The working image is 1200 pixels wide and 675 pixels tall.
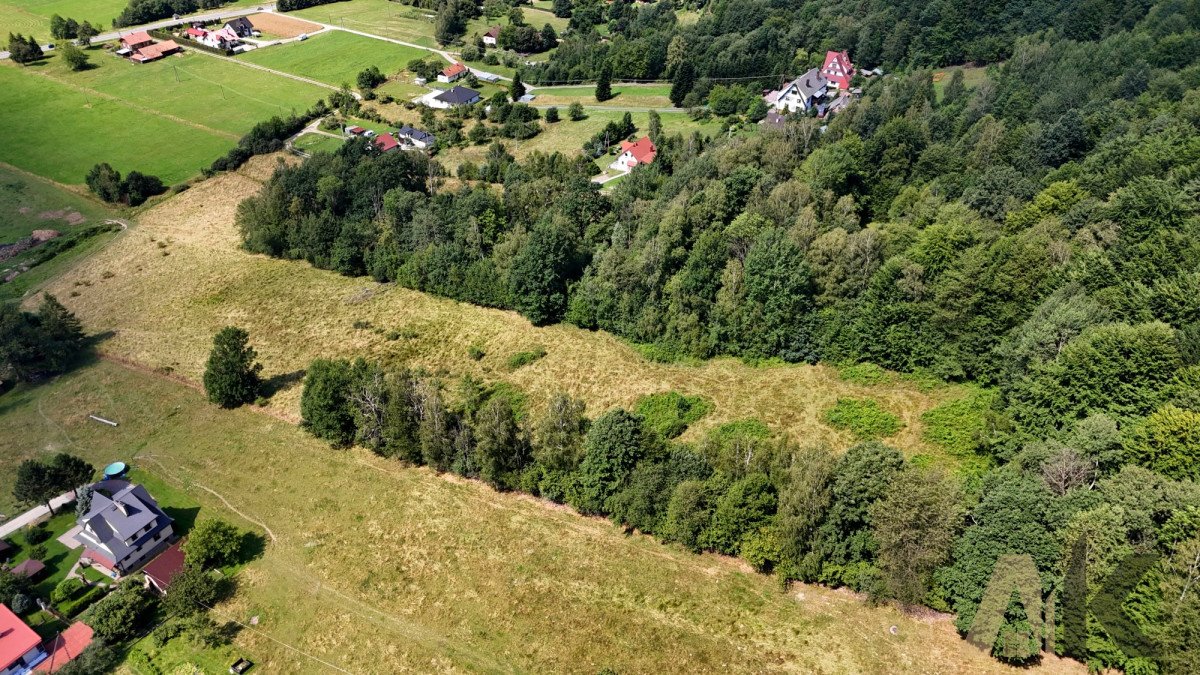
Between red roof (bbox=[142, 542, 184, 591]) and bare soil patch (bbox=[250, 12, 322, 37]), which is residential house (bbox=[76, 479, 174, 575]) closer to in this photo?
red roof (bbox=[142, 542, 184, 591])

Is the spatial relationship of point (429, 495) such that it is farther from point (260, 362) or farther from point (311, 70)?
point (311, 70)

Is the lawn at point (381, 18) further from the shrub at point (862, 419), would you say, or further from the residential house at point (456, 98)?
the shrub at point (862, 419)

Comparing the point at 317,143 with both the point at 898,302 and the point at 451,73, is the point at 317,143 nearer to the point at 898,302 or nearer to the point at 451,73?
the point at 451,73

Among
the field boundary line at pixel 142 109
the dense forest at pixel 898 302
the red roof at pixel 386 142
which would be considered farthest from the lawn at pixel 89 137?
the dense forest at pixel 898 302

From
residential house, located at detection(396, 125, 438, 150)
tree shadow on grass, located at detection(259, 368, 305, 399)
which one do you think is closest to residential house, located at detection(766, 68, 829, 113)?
residential house, located at detection(396, 125, 438, 150)

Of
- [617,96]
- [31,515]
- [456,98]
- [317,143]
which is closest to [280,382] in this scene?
[31,515]
